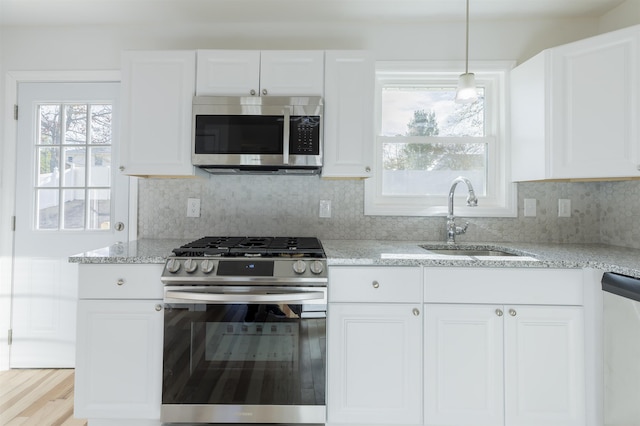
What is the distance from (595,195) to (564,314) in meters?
1.17

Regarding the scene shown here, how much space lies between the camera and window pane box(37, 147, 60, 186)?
2420 millimetres

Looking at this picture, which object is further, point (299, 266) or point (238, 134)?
point (238, 134)

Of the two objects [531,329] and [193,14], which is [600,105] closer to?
[531,329]

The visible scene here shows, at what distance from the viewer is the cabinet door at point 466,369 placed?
1597 millimetres

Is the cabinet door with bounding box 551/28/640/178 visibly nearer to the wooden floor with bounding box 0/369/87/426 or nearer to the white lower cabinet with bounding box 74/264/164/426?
the white lower cabinet with bounding box 74/264/164/426

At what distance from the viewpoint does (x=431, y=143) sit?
7.91ft

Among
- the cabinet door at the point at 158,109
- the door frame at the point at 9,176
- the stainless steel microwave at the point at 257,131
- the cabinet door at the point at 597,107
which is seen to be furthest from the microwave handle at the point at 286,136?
the cabinet door at the point at 597,107

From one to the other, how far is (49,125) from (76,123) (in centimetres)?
20

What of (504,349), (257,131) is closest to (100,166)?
(257,131)

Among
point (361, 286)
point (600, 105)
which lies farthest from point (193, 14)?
point (600, 105)

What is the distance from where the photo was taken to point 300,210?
2.35 m

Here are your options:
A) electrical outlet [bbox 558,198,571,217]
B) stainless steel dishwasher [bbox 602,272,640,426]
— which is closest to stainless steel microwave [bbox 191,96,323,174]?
stainless steel dishwasher [bbox 602,272,640,426]

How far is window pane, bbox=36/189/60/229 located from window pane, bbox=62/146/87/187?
0.12 m

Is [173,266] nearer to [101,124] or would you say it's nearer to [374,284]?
[374,284]
